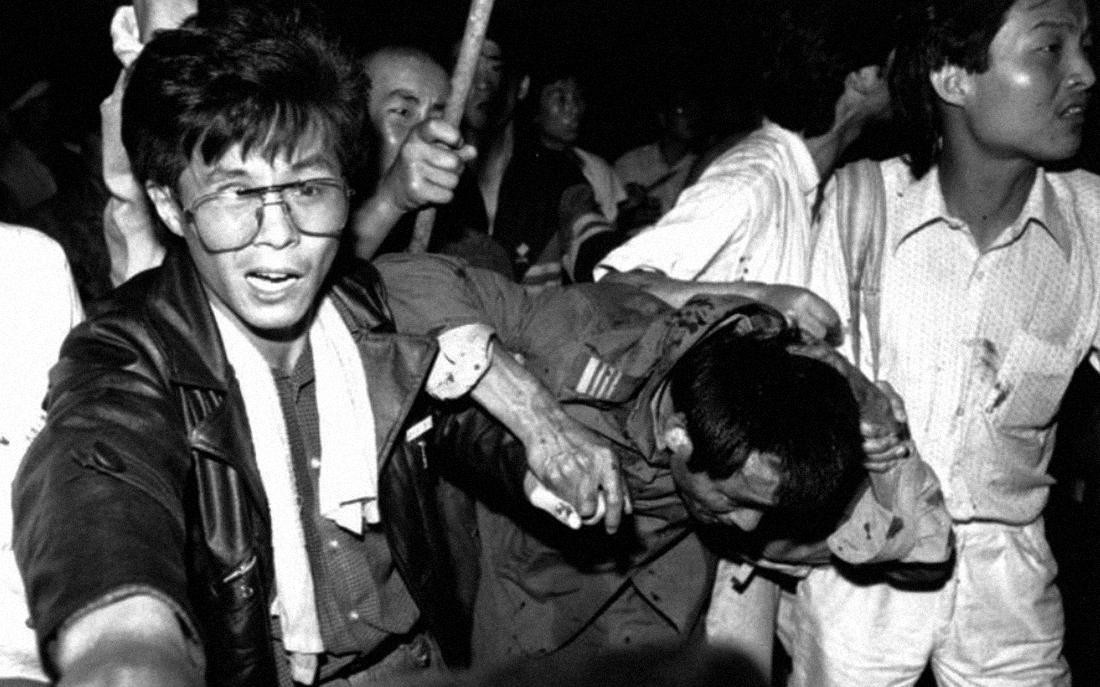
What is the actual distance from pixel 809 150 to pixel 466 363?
1702mm

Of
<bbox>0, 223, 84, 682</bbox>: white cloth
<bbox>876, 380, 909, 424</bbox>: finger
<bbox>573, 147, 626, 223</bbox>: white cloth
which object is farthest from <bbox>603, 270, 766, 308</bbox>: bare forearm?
<bbox>573, 147, 626, 223</bbox>: white cloth

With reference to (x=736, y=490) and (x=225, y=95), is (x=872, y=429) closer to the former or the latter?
(x=736, y=490)

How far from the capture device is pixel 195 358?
86.7 inches

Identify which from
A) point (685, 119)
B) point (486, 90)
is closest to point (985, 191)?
point (486, 90)

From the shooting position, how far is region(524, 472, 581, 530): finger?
242cm

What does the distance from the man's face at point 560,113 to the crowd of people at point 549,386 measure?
163cm

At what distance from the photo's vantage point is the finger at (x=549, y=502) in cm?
242

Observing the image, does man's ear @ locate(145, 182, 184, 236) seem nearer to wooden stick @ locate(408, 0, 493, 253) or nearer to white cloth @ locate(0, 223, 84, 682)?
white cloth @ locate(0, 223, 84, 682)

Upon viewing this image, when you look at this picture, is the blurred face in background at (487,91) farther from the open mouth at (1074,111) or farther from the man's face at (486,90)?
the open mouth at (1074,111)

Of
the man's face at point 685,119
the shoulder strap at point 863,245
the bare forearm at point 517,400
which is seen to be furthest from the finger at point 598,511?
the man's face at point 685,119

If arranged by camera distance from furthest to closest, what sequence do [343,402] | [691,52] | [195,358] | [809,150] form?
[691,52], [809,150], [343,402], [195,358]

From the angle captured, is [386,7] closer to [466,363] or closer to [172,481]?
[466,363]

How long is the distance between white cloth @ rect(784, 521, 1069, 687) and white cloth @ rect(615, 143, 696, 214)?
322 cm

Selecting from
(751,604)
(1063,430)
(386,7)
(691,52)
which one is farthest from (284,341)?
(691,52)
